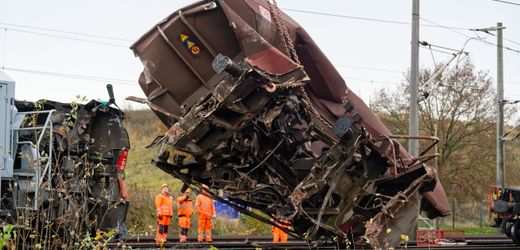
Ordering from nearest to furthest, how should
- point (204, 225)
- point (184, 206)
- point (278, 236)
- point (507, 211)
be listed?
point (278, 236) → point (507, 211) → point (184, 206) → point (204, 225)

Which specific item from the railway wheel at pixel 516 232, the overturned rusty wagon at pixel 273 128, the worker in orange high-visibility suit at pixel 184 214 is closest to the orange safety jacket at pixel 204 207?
the worker in orange high-visibility suit at pixel 184 214

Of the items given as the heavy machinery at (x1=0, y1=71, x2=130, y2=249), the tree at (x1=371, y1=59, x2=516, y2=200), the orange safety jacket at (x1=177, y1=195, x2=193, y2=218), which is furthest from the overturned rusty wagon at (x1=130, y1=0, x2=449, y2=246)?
the tree at (x1=371, y1=59, x2=516, y2=200)

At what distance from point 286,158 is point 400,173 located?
1.38 metres

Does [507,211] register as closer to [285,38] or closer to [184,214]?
[184,214]

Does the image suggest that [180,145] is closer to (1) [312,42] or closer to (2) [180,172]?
(2) [180,172]

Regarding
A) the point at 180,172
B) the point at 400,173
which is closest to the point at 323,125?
the point at 400,173

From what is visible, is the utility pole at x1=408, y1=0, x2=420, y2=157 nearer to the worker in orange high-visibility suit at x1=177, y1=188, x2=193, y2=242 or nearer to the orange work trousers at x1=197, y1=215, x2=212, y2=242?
the orange work trousers at x1=197, y1=215, x2=212, y2=242

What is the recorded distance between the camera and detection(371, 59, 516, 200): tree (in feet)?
97.6

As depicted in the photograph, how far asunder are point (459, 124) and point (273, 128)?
2430 centimetres

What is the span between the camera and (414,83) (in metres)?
18.2

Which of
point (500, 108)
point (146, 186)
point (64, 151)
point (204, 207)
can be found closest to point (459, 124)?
point (500, 108)

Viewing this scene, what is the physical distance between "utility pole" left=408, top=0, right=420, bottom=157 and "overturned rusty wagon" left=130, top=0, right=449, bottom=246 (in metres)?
8.70

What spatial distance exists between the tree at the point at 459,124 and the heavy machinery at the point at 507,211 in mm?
13677

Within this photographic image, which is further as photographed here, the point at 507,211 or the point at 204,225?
the point at 204,225
